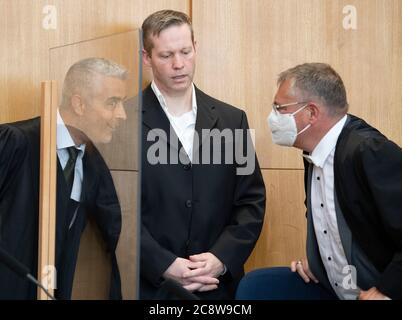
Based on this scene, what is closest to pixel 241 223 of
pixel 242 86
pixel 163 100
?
pixel 163 100

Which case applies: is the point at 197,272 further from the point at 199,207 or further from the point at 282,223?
the point at 282,223

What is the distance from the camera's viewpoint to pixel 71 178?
2291 millimetres

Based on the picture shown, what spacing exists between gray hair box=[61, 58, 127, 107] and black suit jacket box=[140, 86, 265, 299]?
705 mm

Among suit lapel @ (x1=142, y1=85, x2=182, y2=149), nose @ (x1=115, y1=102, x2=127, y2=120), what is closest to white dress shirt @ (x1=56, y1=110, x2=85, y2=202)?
Answer: nose @ (x1=115, y1=102, x2=127, y2=120)

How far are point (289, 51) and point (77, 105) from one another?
1557mm

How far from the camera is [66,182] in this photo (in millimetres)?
2291

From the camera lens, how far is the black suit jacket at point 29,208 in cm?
226

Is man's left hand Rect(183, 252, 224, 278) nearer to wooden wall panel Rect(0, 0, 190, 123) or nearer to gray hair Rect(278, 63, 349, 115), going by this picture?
gray hair Rect(278, 63, 349, 115)

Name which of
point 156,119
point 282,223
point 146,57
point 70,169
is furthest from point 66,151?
point 282,223

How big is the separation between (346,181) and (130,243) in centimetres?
80

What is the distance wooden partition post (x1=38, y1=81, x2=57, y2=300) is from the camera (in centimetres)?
224

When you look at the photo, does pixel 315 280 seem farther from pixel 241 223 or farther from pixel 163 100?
pixel 163 100

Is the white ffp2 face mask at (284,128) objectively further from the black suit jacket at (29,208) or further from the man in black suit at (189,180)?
the black suit jacket at (29,208)

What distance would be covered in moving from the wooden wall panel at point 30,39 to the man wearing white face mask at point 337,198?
96 cm
